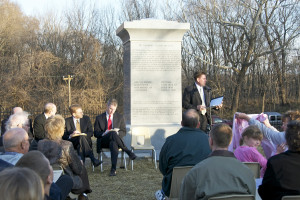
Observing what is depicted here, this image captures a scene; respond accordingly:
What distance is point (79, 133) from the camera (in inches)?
261

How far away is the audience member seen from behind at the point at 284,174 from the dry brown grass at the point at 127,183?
2.73 meters

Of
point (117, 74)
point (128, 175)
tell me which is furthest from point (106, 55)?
point (128, 175)

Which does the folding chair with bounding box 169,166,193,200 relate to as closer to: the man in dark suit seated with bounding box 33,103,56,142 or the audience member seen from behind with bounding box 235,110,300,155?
the audience member seen from behind with bounding box 235,110,300,155

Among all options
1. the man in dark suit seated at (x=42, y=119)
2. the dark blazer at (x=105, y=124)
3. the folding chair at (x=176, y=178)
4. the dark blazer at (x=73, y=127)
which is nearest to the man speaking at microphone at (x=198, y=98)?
the dark blazer at (x=105, y=124)

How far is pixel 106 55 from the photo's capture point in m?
28.0

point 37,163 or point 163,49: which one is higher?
point 163,49

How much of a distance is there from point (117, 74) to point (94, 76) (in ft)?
12.2

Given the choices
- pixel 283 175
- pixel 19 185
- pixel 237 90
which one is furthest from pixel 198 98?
pixel 237 90

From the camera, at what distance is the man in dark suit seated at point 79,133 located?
6.64 meters

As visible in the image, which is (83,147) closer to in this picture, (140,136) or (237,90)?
(140,136)

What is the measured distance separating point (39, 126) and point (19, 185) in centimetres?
559

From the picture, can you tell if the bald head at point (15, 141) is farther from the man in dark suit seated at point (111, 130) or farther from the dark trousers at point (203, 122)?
the dark trousers at point (203, 122)

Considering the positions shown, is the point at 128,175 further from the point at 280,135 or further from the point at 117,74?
the point at 117,74

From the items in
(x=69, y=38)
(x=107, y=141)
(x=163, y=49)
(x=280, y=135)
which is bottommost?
(x=107, y=141)
